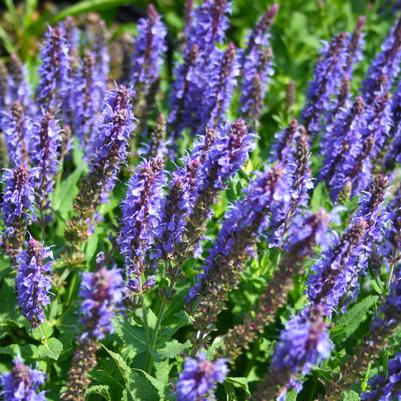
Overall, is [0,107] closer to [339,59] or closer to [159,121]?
[159,121]

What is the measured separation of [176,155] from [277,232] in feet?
5.86

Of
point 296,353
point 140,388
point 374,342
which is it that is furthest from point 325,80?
point 296,353

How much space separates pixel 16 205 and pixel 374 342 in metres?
2.65

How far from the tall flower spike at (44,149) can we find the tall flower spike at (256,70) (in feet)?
7.90

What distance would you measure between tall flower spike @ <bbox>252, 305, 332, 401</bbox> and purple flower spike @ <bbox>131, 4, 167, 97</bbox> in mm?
4190

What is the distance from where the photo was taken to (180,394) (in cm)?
365

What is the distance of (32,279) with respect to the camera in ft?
14.6

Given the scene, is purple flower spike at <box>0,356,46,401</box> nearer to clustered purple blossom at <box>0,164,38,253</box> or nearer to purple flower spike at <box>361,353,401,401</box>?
clustered purple blossom at <box>0,164,38,253</box>

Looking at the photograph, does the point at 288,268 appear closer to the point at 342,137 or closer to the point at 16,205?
the point at 16,205

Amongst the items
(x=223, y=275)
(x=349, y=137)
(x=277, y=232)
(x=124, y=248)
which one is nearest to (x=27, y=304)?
(x=124, y=248)

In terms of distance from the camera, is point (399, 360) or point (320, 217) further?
point (399, 360)

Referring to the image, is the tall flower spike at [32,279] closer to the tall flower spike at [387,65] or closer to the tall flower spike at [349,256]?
the tall flower spike at [349,256]

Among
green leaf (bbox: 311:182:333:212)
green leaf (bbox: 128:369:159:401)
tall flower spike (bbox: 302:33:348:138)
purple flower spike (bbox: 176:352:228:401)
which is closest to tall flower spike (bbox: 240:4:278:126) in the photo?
tall flower spike (bbox: 302:33:348:138)

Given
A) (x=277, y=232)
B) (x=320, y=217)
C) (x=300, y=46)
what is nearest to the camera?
(x=320, y=217)
